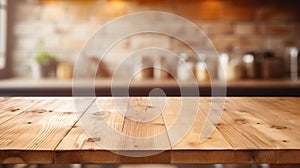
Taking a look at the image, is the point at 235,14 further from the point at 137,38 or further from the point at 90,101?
the point at 90,101

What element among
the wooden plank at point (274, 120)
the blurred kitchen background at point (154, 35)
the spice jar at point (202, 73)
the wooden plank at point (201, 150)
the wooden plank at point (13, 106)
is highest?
the blurred kitchen background at point (154, 35)

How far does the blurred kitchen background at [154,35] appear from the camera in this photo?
3.22 metres

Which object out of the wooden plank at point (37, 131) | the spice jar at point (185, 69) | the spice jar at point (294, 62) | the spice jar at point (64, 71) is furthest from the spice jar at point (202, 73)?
the wooden plank at point (37, 131)

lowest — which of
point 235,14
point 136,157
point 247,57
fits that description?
point 136,157

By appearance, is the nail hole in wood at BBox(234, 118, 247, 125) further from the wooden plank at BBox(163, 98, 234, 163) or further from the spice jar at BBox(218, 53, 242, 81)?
the spice jar at BBox(218, 53, 242, 81)

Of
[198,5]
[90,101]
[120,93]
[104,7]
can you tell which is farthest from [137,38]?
[90,101]

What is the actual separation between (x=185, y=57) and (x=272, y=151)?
2465mm

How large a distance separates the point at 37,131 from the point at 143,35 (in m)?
2.41

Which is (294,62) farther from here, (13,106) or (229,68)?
(13,106)

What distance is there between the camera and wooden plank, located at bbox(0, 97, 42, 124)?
1.18m

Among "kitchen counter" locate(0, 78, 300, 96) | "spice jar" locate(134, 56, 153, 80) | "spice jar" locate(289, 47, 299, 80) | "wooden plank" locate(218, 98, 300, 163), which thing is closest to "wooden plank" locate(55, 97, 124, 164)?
"wooden plank" locate(218, 98, 300, 163)

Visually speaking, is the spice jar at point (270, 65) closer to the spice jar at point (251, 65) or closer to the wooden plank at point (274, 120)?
the spice jar at point (251, 65)

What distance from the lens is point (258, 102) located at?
153cm

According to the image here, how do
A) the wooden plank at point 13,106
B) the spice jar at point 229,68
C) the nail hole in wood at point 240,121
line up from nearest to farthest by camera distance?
the nail hole in wood at point 240,121 < the wooden plank at point 13,106 < the spice jar at point 229,68
